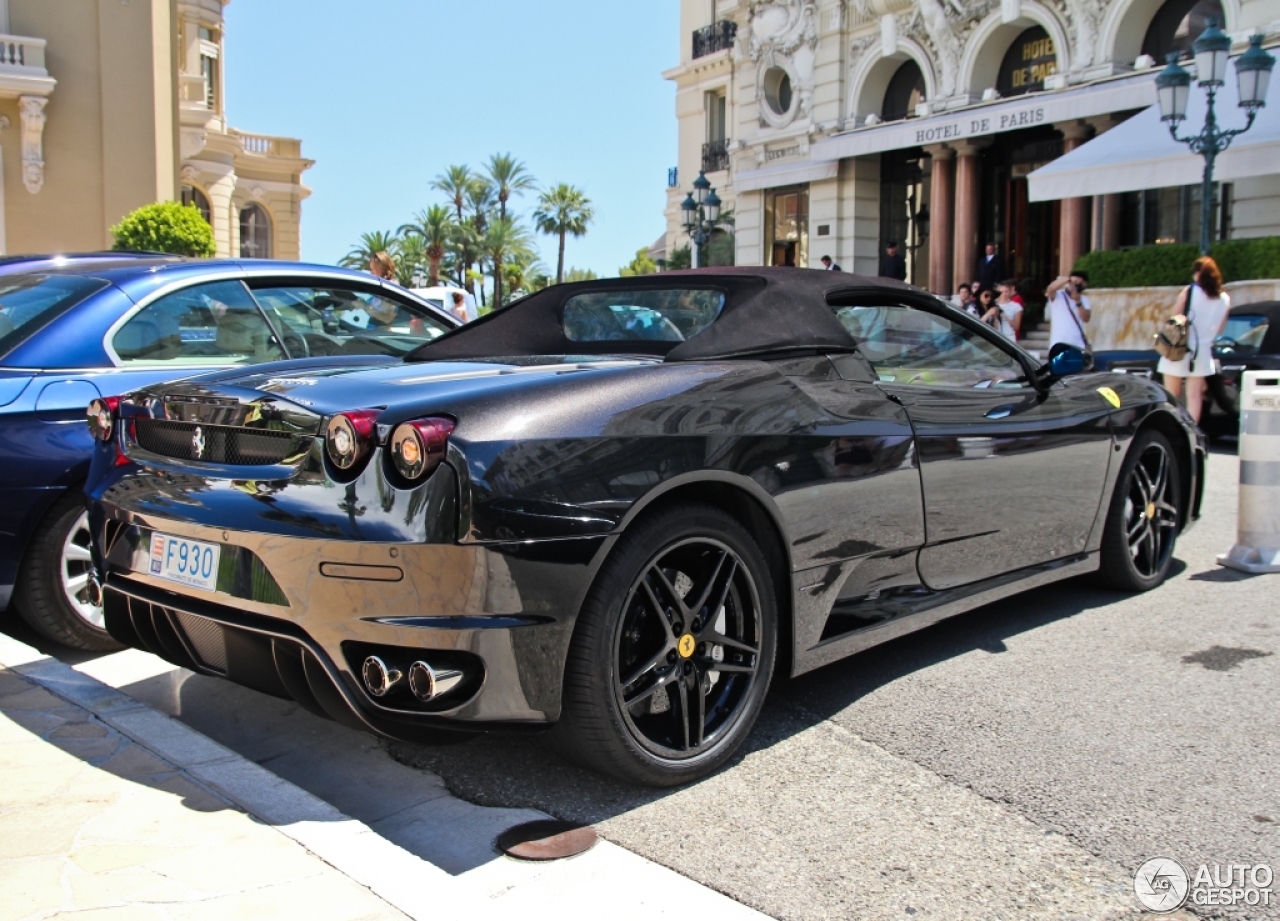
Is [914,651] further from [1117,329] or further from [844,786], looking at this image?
[1117,329]

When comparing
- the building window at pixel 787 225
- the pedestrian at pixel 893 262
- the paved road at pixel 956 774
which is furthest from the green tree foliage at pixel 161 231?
the paved road at pixel 956 774

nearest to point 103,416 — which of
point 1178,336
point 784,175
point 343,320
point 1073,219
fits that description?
point 343,320

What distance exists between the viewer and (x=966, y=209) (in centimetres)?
2686

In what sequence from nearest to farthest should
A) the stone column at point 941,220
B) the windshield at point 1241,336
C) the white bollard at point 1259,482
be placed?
the white bollard at point 1259,482
the windshield at point 1241,336
the stone column at point 941,220

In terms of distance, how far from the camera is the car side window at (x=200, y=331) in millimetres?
4691

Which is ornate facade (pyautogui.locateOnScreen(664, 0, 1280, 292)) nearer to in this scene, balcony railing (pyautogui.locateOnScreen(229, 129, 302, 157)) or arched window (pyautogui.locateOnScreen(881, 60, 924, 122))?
arched window (pyautogui.locateOnScreen(881, 60, 924, 122))

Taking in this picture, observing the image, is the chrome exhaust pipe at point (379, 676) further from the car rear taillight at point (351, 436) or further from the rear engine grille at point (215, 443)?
the rear engine grille at point (215, 443)

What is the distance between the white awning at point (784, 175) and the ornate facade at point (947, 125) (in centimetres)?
6

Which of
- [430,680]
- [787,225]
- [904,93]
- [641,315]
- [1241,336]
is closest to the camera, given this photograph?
[430,680]

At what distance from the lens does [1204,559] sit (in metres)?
6.16

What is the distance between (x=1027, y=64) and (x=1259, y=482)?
22335mm

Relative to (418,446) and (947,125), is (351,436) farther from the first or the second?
(947,125)

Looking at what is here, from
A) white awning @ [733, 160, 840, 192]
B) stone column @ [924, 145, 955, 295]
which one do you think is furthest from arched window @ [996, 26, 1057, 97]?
white awning @ [733, 160, 840, 192]

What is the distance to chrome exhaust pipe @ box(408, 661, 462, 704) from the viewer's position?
2.77m
